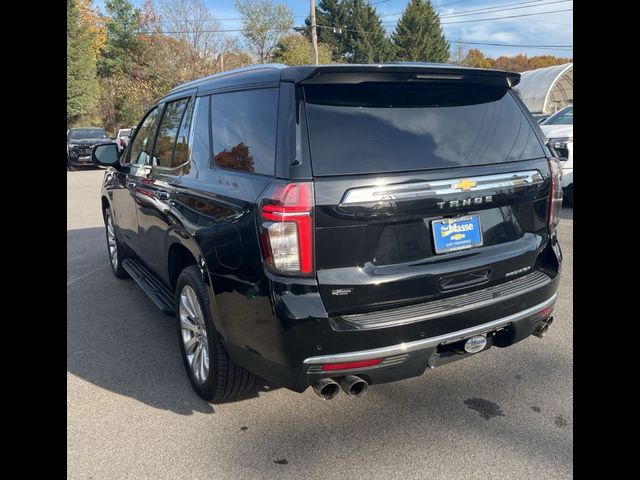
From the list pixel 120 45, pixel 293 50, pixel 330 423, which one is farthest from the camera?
pixel 120 45

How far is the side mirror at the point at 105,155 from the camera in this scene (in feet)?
16.6

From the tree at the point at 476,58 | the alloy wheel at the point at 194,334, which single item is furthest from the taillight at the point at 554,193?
the tree at the point at 476,58

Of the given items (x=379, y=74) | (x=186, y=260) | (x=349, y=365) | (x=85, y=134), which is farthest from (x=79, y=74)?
(x=349, y=365)

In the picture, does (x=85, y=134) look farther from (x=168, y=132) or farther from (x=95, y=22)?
(x=95, y=22)

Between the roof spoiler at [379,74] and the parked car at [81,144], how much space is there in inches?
819

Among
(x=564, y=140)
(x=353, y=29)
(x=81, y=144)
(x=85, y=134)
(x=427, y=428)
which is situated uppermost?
(x=353, y=29)

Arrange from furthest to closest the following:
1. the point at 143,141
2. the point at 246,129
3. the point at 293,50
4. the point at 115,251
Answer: the point at 293,50 → the point at 115,251 → the point at 143,141 → the point at 246,129

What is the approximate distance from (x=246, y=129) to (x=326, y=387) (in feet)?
4.62

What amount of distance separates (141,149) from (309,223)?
116 inches

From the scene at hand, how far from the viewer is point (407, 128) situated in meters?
2.72

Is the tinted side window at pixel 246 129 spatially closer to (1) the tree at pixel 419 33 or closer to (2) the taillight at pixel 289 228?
(2) the taillight at pixel 289 228

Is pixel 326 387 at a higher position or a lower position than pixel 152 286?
lower

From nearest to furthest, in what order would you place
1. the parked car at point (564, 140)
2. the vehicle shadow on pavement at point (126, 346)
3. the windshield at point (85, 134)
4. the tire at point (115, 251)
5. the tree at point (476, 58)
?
the vehicle shadow on pavement at point (126, 346)
the tire at point (115, 251)
the parked car at point (564, 140)
the windshield at point (85, 134)
the tree at point (476, 58)
